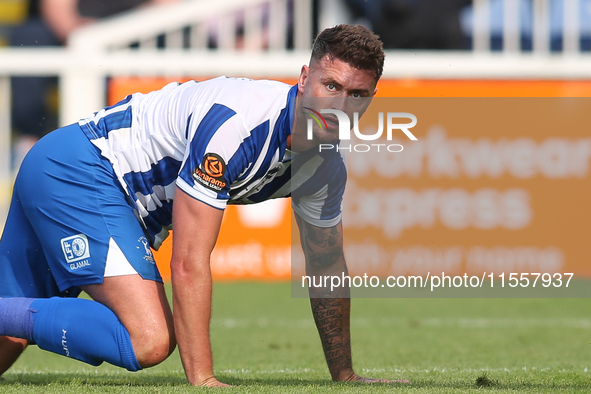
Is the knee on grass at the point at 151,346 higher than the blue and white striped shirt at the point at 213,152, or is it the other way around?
the blue and white striped shirt at the point at 213,152

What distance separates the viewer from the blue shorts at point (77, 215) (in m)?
3.62

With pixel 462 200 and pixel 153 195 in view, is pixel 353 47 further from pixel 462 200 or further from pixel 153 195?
pixel 462 200

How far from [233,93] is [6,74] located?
7.36 meters

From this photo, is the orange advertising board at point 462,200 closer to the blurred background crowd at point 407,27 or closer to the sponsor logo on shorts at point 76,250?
the blurred background crowd at point 407,27

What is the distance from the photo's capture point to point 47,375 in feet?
14.3

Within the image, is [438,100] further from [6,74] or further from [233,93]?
[233,93]

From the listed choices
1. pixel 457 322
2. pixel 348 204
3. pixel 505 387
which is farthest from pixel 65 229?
pixel 348 204

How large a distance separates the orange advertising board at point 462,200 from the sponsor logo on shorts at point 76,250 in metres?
5.47

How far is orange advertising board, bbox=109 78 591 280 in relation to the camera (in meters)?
9.16

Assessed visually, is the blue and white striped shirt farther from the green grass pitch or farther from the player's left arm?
the green grass pitch

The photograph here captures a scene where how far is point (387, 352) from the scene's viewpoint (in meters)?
5.41

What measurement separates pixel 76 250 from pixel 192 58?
6607 millimetres

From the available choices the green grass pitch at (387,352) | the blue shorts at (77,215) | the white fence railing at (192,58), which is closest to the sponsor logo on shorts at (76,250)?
the blue shorts at (77,215)

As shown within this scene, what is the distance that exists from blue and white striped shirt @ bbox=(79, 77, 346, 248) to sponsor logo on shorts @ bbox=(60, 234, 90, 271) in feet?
1.03
